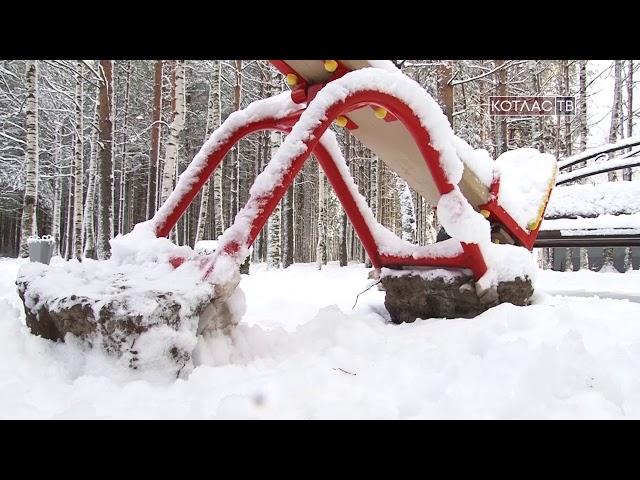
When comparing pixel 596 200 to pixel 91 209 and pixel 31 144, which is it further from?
pixel 91 209

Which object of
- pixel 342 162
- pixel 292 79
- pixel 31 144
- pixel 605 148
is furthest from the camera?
pixel 31 144

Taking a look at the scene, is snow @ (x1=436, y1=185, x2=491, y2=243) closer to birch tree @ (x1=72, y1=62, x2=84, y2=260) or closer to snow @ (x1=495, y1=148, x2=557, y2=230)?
snow @ (x1=495, y1=148, x2=557, y2=230)

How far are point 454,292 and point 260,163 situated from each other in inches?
575

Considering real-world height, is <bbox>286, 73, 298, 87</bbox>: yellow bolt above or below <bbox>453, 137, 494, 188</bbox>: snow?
above

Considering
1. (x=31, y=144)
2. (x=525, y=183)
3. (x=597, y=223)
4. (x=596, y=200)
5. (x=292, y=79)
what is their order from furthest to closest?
(x=31, y=144) → (x=596, y=200) → (x=597, y=223) → (x=525, y=183) → (x=292, y=79)

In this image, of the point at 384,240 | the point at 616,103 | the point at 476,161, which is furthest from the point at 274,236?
the point at 616,103

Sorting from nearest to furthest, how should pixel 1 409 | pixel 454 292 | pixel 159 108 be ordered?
1. pixel 1 409
2. pixel 454 292
3. pixel 159 108

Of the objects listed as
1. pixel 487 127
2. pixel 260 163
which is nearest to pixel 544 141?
pixel 487 127

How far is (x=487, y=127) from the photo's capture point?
48.3ft

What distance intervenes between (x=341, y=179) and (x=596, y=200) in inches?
119

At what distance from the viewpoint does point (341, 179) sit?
299 cm

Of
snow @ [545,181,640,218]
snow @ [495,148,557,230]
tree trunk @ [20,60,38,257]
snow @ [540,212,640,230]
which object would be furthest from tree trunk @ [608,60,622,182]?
tree trunk @ [20,60,38,257]

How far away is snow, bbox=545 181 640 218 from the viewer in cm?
420
